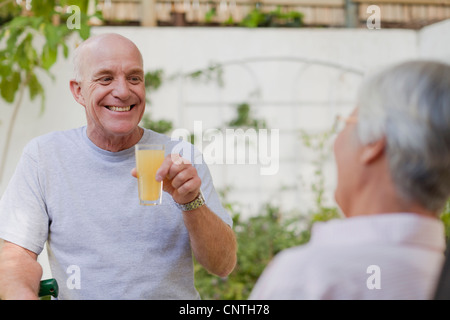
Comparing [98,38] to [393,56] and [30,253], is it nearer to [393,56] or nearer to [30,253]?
[30,253]

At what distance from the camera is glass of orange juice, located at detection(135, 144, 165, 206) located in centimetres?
144

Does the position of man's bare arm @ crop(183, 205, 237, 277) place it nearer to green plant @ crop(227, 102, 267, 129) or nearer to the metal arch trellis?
green plant @ crop(227, 102, 267, 129)

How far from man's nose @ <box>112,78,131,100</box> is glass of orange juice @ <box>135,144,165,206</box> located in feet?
1.02

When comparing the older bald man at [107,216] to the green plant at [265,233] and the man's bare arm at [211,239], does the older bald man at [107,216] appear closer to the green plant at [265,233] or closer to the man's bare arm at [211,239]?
the man's bare arm at [211,239]

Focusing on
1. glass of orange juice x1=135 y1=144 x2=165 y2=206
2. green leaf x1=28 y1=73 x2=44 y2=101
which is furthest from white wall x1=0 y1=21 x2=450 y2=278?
glass of orange juice x1=135 y1=144 x2=165 y2=206

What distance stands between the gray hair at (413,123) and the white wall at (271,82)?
371cm

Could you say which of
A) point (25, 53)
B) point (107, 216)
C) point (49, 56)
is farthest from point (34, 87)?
point (107, 216)

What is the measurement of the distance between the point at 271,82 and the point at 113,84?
3.16 meters

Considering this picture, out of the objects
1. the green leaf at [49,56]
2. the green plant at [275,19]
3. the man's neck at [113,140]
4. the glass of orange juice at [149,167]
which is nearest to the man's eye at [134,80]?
the man's neck at [113,140]

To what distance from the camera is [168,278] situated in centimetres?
170

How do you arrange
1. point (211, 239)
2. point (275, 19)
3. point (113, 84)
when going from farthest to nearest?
point (275, 19), point (113, 84), point (211, 239)

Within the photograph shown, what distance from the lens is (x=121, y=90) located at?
1.69 metres

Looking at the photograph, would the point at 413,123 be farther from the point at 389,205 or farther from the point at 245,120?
the point at 245,120
